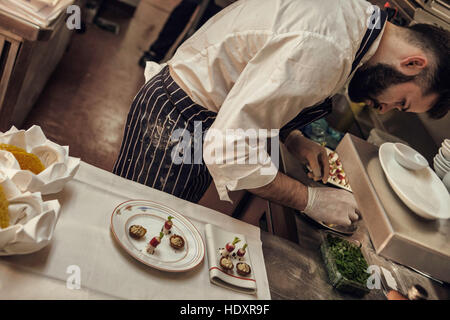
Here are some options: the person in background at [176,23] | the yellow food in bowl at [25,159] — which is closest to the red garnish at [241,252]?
the yellow food in bowl at [25,159]

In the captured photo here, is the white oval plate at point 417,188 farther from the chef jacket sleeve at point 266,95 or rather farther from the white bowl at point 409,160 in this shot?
the chef jacket sleeve at point 266,95

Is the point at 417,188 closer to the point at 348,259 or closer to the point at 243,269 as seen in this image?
the point at 348,259

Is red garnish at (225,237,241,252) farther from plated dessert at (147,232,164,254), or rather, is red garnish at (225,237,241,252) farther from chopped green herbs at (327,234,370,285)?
chopped green herbs at (327,234,370,285)

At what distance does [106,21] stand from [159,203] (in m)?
4.45

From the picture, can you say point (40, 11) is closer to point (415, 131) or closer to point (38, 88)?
point (38, 88)

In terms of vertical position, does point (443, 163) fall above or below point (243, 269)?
above

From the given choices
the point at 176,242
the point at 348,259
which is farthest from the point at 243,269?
the point at 348,259

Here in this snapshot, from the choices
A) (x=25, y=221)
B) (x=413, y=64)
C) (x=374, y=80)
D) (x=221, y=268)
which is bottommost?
(x=221, y=268)

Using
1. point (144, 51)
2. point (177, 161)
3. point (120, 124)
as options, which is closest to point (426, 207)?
point (177, 161)

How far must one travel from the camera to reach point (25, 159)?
3.94ft

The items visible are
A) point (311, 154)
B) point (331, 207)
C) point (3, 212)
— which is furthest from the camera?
point (311, 154)

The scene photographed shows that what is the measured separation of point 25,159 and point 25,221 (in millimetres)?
241

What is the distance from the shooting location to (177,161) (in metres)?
1.80
